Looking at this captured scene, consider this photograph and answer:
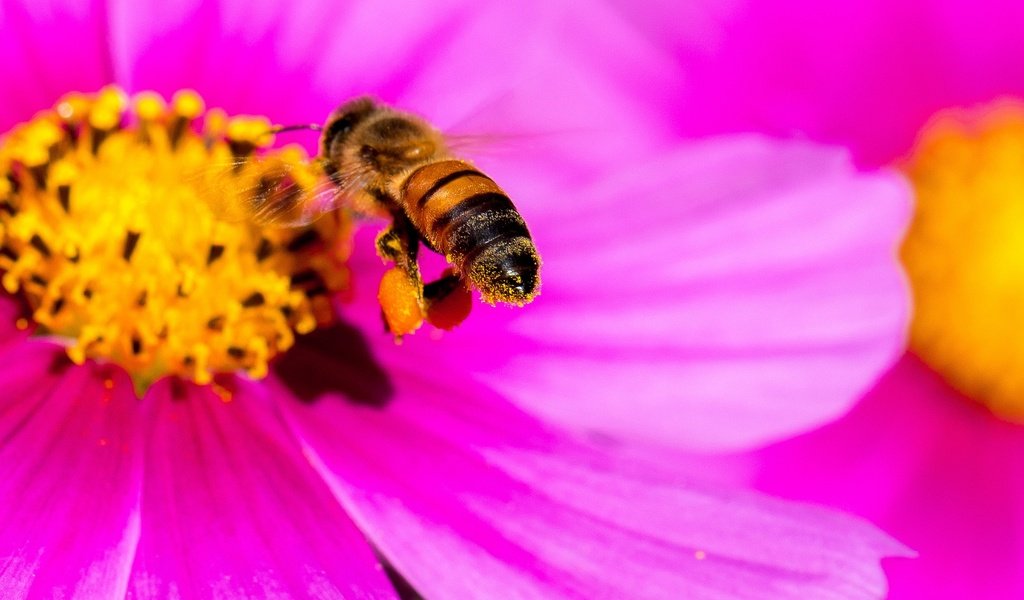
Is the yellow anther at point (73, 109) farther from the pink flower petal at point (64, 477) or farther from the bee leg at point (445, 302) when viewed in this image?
the bee leg at point (445, 302)

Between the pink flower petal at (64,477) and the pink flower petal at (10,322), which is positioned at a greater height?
the pink flower petal at (10,322)

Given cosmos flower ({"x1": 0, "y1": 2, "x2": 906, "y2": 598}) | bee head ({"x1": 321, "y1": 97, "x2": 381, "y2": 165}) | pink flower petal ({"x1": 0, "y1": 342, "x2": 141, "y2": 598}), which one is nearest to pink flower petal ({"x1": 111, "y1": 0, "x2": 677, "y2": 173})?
cosmos flower ({"x1": 0, "y1": 2, "x2": 906, "y2": 598})

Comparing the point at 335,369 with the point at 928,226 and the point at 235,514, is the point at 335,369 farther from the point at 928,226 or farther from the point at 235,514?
the point at 928,226

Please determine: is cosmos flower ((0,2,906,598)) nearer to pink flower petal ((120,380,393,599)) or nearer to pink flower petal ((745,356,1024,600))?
pink flower petal ((120,380,393,599))

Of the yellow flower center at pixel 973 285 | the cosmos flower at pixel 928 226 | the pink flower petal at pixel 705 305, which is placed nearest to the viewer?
the pink flower petal at pixel 705 305

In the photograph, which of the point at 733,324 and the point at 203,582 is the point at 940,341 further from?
the point at 203,582

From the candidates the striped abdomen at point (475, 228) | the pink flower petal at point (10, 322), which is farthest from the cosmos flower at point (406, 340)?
the striped abdomen at point (475, 228)
